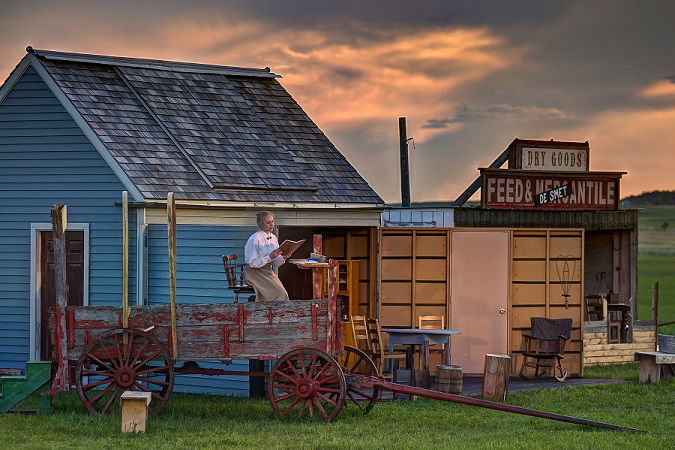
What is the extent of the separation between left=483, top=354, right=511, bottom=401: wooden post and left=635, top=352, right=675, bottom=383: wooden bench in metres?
3.17

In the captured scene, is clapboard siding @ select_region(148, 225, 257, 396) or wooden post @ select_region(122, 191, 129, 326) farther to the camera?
clapboard siding @ select_region(148, 225, 257, 396)

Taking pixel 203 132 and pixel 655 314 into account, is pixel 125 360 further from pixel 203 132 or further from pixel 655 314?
pixel 655 314

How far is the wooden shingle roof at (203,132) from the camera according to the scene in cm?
1831

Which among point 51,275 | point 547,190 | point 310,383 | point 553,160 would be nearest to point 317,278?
point 310,383

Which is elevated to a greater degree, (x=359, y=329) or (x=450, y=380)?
(x=359, y=329)

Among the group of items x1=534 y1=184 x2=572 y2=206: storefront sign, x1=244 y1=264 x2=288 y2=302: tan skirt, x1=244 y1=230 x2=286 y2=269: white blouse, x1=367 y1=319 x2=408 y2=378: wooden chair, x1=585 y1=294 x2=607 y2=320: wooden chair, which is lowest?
x1=367 y1=319 x2=408 y2=378: wooden chair

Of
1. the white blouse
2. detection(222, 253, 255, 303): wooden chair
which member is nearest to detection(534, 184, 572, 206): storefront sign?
detection(222, 253, 255, 303): wooden chair

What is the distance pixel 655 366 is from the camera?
19219 mm

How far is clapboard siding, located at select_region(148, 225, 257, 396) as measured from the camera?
17.6 m

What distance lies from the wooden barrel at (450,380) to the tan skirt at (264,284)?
9.31 feet

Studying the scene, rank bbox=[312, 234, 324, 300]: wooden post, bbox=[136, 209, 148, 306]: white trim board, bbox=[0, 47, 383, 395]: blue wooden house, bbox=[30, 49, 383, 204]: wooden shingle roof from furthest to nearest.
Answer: bbox=[30, 49, 383, 204]: wooden shingle roof
bbox=[0, 47, 383, 395]: blue wooden house
bbox=[136, 209, 148, 306]: white trim board
bbox=[312, 234, 324, 300]: wooden post

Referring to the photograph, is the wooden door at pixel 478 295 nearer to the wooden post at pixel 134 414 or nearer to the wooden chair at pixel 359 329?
the wooden chair at pixel 359 329

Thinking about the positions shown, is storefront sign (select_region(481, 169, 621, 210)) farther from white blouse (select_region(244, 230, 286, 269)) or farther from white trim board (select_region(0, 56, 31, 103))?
white trim board (select_region(0, 56, 31, 103))

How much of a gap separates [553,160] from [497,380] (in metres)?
6.51
